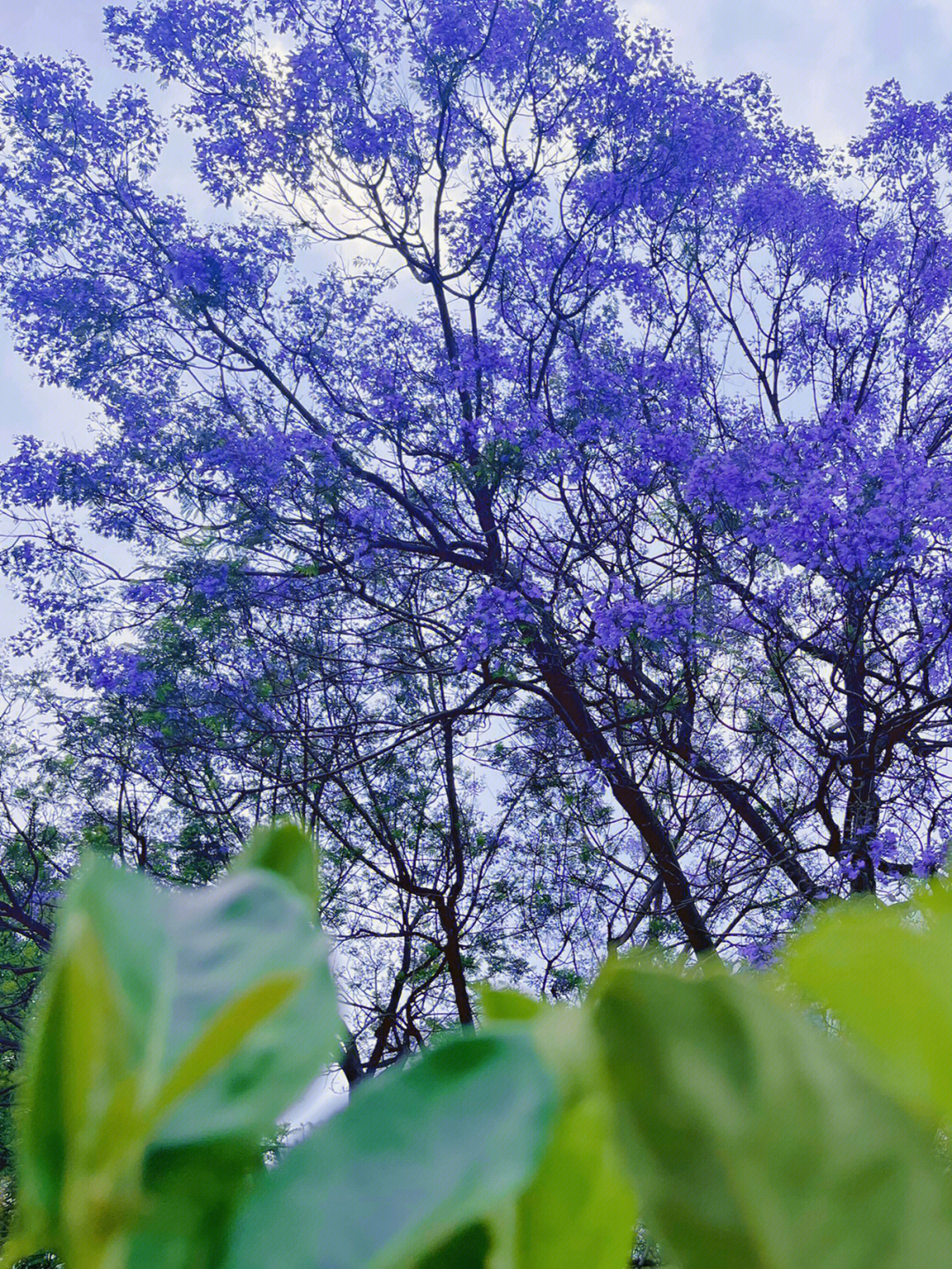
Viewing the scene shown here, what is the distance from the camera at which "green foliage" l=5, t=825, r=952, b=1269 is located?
0.10m

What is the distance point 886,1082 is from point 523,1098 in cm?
5

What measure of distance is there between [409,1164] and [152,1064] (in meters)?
0.04

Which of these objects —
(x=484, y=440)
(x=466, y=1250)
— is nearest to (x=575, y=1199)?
(x=466, y=1250)

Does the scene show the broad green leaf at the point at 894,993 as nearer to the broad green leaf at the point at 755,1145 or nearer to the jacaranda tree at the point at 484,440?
the broad green leaf at the point at 755,1145

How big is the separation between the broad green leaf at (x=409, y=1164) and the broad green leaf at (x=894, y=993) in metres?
0.04

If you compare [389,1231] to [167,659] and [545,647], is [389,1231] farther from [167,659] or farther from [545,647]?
[167,659]

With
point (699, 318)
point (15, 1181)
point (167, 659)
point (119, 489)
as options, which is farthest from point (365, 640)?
point (15, 1181)

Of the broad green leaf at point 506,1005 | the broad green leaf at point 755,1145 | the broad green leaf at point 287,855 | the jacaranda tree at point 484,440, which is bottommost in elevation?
the broad green leaf at point 755,1145

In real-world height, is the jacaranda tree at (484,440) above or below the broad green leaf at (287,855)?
above

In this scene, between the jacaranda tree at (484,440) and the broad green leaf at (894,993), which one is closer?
the broad green leaf at (894,993)

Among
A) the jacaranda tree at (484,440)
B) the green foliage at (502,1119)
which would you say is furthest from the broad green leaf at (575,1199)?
the jacaranda tree at (484,440)

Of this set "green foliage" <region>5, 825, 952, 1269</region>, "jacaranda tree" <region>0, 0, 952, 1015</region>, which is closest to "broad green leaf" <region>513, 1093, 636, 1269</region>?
"green foliage" <region>5, 825, 952, 1269</region>

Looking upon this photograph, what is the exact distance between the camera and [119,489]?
5.18m

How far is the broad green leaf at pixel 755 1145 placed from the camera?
104 mm
